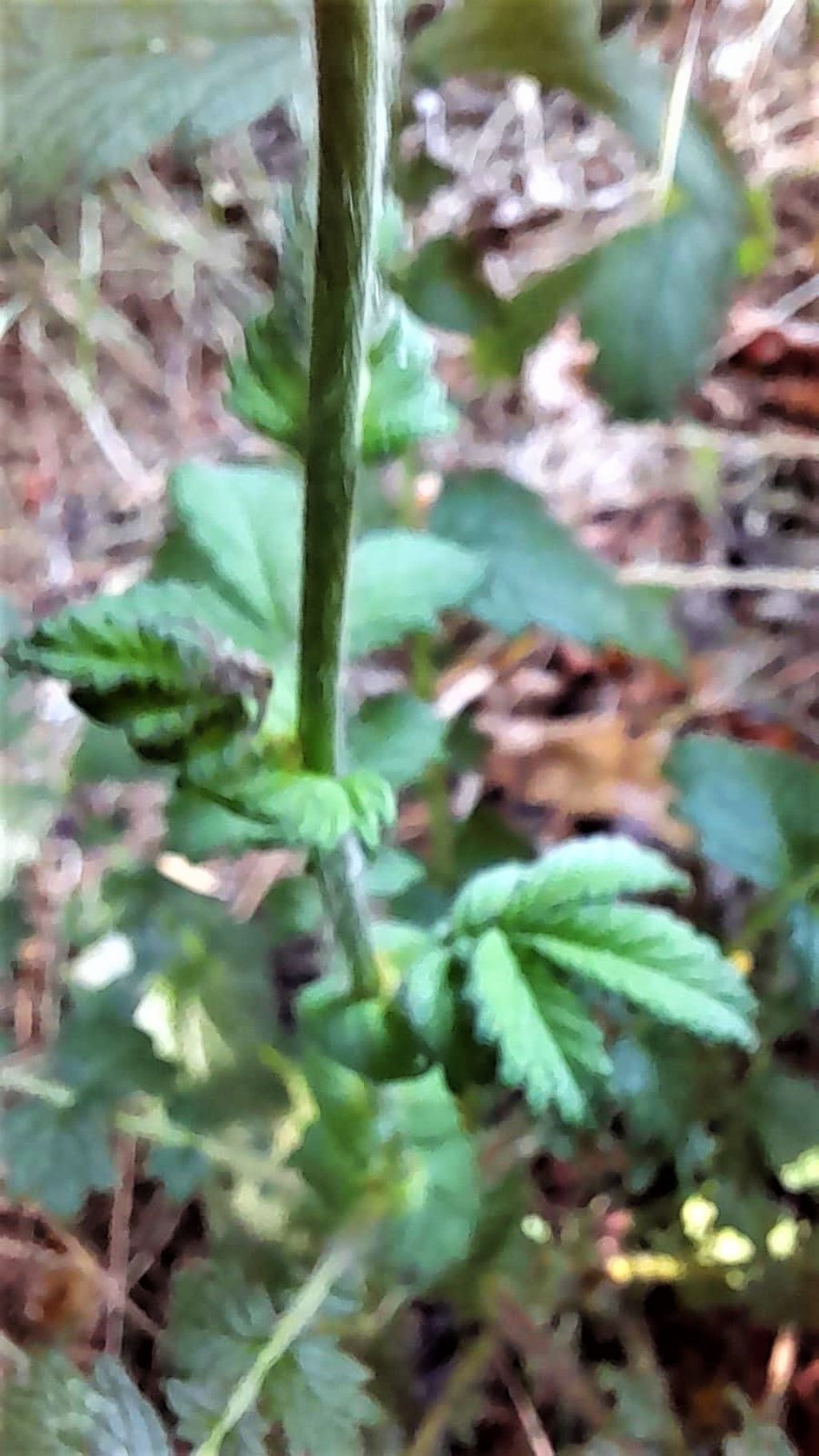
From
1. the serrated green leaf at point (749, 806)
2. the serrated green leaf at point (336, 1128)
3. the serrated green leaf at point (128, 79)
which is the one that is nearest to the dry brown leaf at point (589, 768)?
the serrated green leaf at point (749, 806)

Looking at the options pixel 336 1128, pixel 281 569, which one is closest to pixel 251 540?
pixel 281 569

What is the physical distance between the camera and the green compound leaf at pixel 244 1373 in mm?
535

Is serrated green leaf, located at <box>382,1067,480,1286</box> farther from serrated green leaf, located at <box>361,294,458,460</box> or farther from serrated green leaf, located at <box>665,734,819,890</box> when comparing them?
serrated green leaf, located at <box>361,294,458,460</box>

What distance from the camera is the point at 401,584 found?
526 mm

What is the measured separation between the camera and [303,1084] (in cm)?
73

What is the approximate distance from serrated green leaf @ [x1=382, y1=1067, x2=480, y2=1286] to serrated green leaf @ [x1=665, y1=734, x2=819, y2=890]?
17 centimetres

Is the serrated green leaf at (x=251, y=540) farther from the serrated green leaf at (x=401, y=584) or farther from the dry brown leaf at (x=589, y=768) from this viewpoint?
the dry brown leaf at (x=589, y=768)

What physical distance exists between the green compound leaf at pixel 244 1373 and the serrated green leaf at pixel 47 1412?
1.4 inches

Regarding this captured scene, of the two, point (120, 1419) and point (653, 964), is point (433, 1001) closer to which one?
point (653, 964)

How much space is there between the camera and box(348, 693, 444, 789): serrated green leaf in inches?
20.8

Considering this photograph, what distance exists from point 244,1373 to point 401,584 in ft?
1.06

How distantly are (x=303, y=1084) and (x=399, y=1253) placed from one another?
0.11 m

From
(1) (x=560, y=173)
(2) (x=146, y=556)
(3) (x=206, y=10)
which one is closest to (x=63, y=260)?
(2) (x=146, y=556)

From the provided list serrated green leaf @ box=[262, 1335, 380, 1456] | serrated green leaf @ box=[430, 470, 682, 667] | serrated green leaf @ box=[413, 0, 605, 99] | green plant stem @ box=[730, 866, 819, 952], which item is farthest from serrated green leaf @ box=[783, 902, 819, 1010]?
serrated green leaf @ box=[413, 0, 605, 99]
